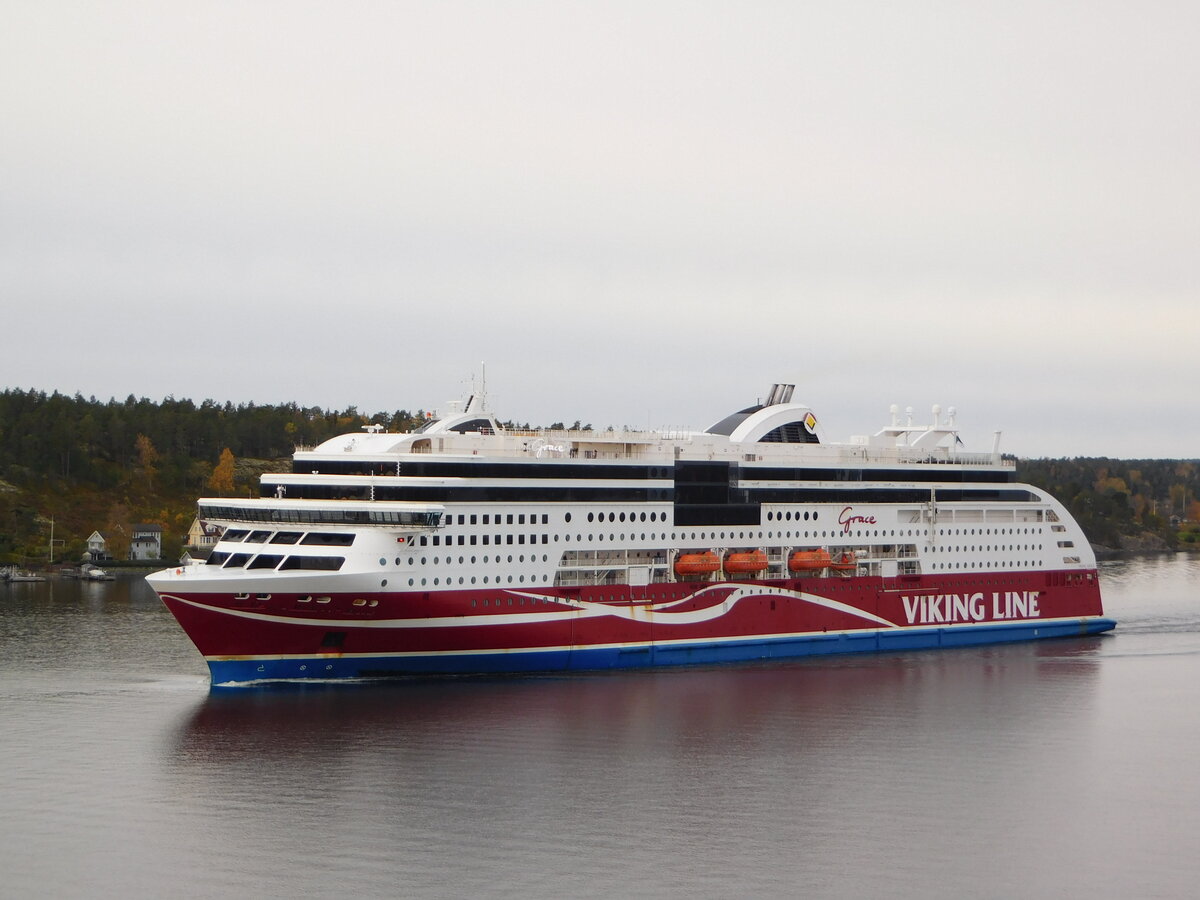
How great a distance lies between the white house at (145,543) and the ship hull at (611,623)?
5285 cm

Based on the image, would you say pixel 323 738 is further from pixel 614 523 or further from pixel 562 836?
pixel 614 523

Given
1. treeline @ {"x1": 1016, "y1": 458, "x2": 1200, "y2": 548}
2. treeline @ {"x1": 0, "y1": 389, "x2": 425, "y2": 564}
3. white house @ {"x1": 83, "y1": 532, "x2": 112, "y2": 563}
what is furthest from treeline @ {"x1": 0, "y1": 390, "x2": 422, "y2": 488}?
treeline @ {"x1": 1016, "y1": 458, "x2": 1200, "y2": 548}

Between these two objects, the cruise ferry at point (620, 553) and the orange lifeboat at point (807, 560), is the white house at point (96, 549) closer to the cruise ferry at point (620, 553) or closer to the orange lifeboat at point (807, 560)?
the cruise ferry at point (620, 553)

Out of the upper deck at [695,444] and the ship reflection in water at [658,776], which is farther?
the upper deck at [695,444]

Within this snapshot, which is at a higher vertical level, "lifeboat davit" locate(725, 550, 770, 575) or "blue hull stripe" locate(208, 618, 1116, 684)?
"lifeboat davit" locate(725, 550, 770, 575)

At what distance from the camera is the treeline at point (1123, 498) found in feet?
390

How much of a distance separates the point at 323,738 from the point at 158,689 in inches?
311

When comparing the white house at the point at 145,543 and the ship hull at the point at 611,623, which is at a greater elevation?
the white house at the point at 145,543

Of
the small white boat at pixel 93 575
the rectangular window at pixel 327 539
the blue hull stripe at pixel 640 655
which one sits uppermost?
the rectangular window at pixel 327 539

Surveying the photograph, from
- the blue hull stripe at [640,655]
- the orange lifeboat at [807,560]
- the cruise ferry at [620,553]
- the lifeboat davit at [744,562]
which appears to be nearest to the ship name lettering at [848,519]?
the cruise ferry at [620,553]

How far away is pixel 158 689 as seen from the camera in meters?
35.2

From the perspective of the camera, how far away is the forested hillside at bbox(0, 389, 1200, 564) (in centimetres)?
8575

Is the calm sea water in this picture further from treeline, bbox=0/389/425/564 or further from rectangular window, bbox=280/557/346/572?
treeline, bbox=0/389/425/564

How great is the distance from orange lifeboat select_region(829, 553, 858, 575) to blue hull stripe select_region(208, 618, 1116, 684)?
1901mm
